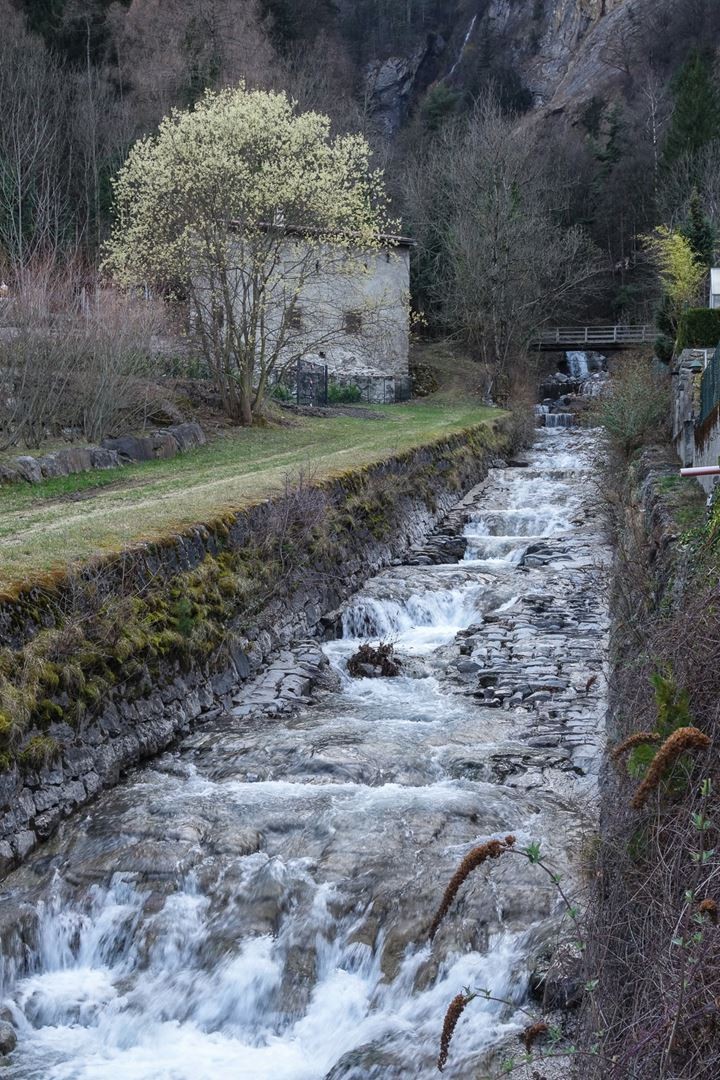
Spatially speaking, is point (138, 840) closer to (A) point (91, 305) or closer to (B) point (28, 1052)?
(B) point (28, 1052)

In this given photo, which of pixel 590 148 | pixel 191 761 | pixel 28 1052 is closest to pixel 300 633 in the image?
pixel 191 761

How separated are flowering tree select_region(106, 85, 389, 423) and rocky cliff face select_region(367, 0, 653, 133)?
57.1 metres

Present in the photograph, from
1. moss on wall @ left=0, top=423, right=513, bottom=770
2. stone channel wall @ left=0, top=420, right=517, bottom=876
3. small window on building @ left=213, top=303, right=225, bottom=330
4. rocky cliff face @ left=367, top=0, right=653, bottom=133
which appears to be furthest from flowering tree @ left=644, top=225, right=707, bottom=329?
rocky cliff face @ left=367, top=0, right=653, bottom=133

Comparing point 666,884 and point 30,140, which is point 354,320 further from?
point 666,884

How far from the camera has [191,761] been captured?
9352 millimetres

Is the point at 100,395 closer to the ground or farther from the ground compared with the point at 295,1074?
farther from the ground

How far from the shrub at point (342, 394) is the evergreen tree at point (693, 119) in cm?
2607

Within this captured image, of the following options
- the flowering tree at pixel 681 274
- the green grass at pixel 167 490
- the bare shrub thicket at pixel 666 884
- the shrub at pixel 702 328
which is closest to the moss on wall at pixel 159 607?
the green grass at pixel 167 490

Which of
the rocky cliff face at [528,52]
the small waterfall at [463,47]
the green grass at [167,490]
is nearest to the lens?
the green grass at [167,490]

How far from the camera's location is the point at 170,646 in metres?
10.4

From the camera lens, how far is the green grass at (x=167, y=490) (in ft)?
35.5

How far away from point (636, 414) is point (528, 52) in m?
77.2

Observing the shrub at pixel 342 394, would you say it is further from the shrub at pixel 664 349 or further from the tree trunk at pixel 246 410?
the shrub at pixel 664 349

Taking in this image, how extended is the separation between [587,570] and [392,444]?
727 centimetres
